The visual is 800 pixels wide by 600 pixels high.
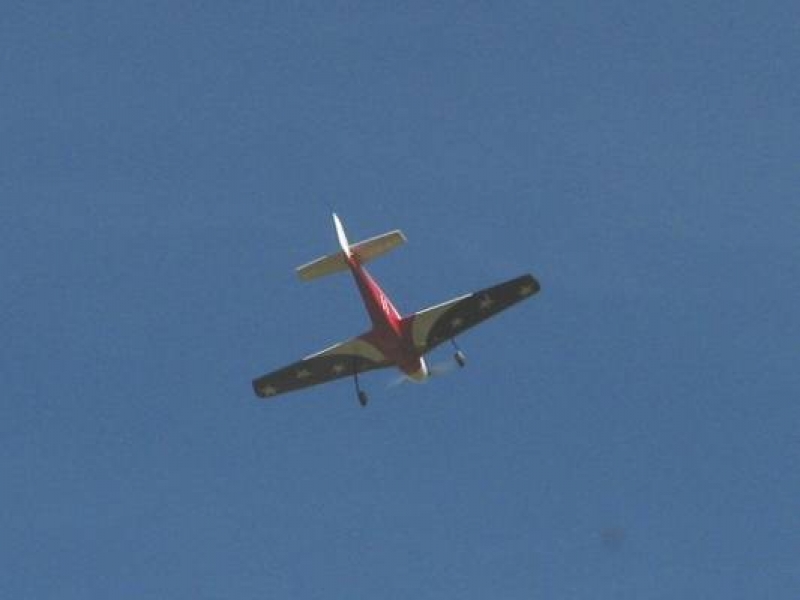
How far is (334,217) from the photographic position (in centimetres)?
10925

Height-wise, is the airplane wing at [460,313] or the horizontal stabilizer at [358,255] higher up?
the horizontal stabilizer at [358,255]

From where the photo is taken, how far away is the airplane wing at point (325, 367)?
10838cm

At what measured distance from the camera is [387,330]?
106375 mm

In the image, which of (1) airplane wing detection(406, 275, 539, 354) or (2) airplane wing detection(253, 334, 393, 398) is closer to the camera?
(1) airplane wing detection(406, 275, 539, 354)

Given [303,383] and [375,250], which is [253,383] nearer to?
[303,383]

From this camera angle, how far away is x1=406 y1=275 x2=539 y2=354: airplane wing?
350 feet

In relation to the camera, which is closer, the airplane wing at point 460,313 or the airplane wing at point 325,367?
the airplane wing at point 460,313

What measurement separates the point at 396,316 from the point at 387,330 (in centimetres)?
127

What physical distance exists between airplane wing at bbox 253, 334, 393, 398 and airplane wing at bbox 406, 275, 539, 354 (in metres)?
2.16

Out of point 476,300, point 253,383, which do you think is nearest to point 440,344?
point 476,300

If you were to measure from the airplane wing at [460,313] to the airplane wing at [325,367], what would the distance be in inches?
85.0

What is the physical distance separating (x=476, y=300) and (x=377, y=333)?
5.02 m

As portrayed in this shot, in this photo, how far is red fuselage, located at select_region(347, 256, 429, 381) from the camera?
106 m

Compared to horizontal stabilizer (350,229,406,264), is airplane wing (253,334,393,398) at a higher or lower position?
lower
